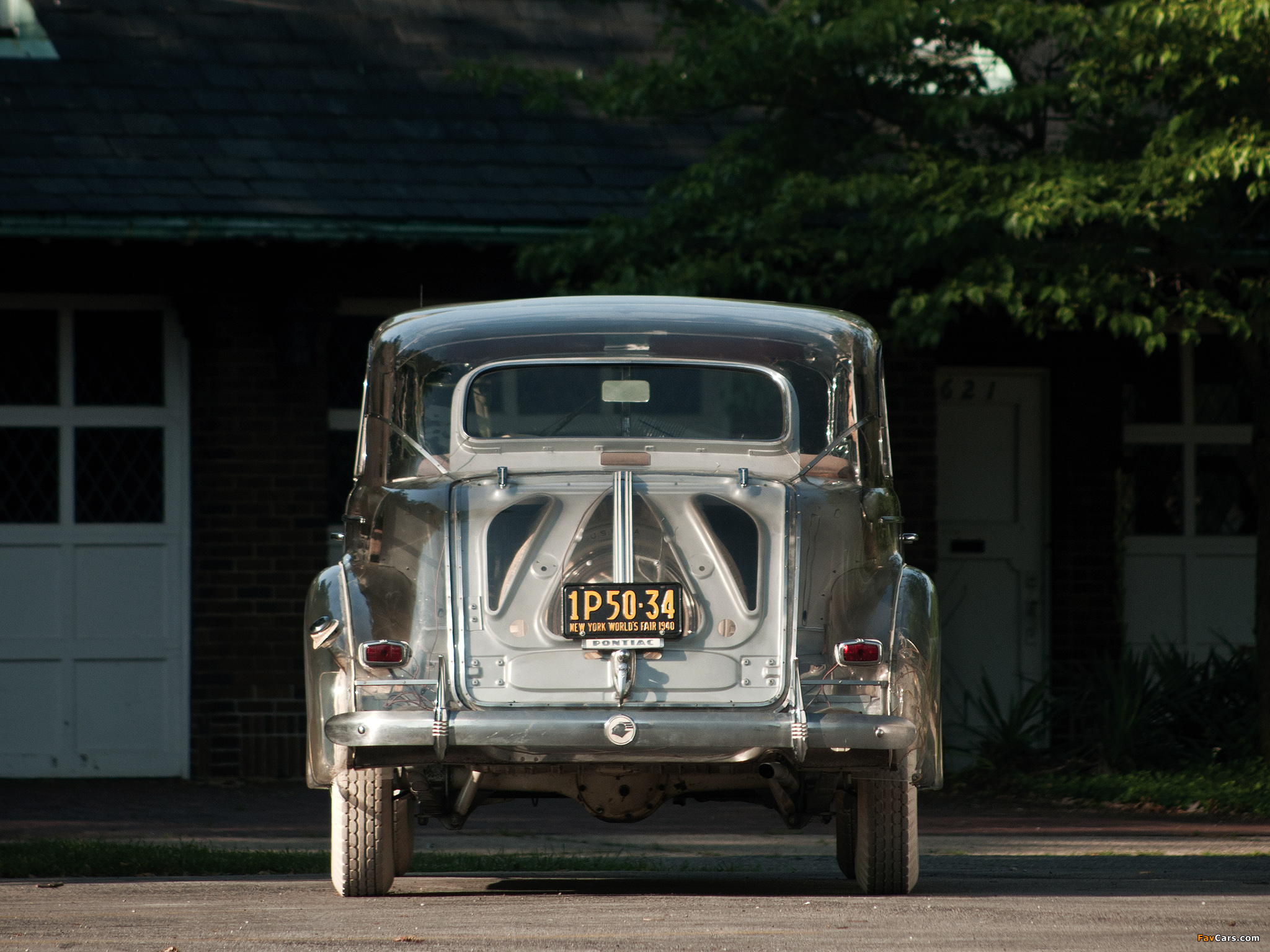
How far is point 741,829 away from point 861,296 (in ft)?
14.3

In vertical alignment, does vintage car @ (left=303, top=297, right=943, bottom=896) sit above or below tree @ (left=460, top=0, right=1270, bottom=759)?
below

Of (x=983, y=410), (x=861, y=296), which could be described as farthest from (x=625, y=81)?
(x=983, y=410)

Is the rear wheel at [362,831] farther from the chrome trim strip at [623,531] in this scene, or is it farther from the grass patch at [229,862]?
the grass patch at [229,862]

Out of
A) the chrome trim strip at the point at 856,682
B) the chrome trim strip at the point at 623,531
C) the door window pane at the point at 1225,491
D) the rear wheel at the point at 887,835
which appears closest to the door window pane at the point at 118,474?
the chrome trim strip at the point at 623,531

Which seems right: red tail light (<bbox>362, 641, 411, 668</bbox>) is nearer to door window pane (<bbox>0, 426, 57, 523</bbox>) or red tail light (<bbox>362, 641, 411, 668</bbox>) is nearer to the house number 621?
door window pane (<bbox>0, 426, 57, 523</bbox>)

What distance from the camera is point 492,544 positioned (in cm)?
536

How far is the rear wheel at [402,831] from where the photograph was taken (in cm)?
583

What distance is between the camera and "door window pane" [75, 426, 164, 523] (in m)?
11.4

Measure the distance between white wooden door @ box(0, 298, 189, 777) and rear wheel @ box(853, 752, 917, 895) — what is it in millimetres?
6536

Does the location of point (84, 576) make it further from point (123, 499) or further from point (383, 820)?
point (383, 820)

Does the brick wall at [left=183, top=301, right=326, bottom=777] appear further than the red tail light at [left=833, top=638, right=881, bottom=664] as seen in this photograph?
Yes

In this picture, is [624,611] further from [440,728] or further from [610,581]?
[440,728]

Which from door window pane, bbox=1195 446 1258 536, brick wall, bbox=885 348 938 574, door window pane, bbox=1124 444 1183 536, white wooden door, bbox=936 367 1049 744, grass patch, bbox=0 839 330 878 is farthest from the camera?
door window pane, bbox=1195 446 1258 536

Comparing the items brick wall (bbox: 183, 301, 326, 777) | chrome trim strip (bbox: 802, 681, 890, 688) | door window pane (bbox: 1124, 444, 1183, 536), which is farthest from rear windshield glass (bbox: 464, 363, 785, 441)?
door window pane (bbox: 1124, 444, 1183, 536)
